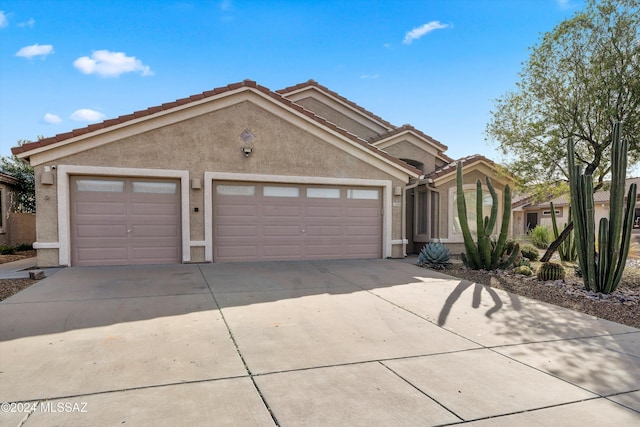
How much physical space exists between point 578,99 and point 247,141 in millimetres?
9562

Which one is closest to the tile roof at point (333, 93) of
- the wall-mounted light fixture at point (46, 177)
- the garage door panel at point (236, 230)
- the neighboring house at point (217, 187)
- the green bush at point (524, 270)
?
the neighboring house at point (217, 187)

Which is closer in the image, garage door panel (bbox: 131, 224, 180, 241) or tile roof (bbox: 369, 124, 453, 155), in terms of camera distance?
garage door panel (bbox: 131, 224, 180, 241)

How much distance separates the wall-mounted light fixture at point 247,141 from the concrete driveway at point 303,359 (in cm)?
481

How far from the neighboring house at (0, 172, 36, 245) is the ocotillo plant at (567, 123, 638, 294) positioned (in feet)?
65.5

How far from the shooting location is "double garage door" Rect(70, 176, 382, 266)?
→ 1012 centimetres

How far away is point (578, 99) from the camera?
11.0m

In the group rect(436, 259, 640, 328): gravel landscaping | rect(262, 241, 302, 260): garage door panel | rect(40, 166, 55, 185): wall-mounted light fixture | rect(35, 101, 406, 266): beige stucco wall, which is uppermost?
rect(35, 101, 406, 266): beige stucco wall

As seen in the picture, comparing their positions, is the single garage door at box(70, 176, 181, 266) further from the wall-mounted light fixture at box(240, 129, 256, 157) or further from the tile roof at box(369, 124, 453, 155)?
the tile roof at box(369, 124, 453, 155)

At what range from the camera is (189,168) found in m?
10.7

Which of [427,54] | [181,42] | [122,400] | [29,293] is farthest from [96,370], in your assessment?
[427,54]

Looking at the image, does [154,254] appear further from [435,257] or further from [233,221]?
[435,257]

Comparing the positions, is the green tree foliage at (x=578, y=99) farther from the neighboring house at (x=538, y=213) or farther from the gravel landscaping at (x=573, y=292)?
the neighboring house at (x=538, y=213)

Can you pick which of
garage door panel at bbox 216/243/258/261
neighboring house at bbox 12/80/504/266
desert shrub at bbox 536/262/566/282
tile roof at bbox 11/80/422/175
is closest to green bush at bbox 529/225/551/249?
neighboring house at bbox 12/80/504/266

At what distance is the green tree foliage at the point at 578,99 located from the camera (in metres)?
10.3
